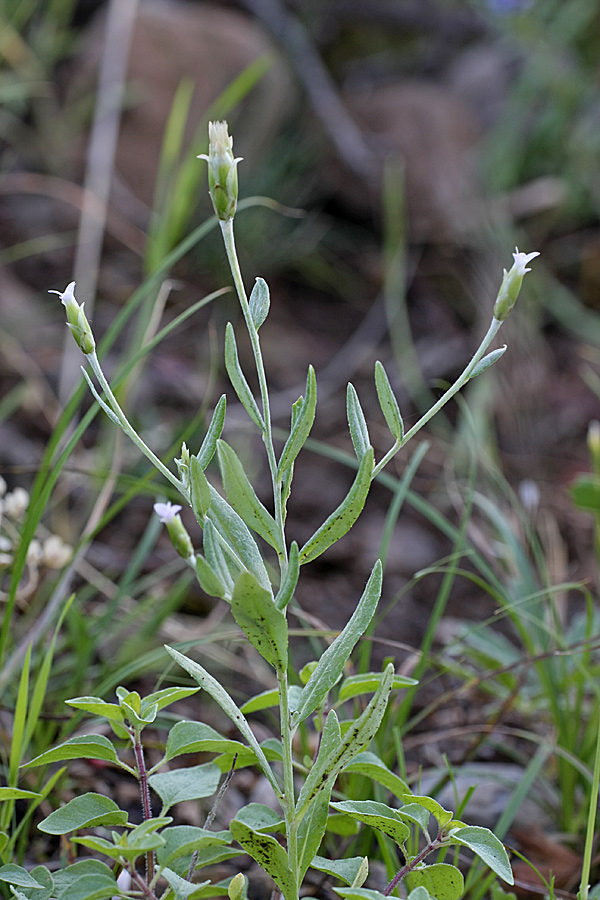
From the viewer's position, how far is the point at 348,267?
247 centimetres

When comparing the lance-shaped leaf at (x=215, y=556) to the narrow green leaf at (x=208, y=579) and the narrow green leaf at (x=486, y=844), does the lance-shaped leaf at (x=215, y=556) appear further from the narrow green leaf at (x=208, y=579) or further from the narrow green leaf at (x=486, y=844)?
the narrow green leaf at (x=486, y=844)

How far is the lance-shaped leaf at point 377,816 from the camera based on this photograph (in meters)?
0.51

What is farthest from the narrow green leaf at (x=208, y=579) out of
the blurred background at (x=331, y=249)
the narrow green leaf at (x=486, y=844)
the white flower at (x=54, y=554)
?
the blurred background at (x=331, y=249)

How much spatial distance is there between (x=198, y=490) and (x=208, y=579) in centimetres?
6

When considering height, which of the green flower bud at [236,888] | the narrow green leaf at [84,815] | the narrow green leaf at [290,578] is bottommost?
the green flower bud at [236,888]

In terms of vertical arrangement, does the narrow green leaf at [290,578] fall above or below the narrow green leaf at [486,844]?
above

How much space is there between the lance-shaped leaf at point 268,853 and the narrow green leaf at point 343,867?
0.07 feet

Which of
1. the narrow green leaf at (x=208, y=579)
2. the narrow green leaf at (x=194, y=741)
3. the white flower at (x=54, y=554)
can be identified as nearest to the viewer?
the narrow green leaf at (x=208, y=579)

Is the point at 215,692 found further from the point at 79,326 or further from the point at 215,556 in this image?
the point at 79,326

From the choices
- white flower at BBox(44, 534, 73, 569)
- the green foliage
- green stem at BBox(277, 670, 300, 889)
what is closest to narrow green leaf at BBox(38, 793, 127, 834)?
the green foliage

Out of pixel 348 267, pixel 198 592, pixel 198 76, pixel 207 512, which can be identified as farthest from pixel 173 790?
pixel 198 76

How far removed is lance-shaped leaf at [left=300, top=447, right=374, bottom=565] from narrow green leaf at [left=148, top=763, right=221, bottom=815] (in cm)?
18

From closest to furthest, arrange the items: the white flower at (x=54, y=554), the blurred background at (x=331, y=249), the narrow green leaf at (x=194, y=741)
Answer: the narrow green leaf at (x=194, y=741) → the white flower at (x=54, y=554) → the blurred background at (x=331, y=249)

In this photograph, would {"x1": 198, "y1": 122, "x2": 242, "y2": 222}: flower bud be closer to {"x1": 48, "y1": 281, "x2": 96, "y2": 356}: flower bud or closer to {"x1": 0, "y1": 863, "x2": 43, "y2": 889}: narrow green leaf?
{"x1": 48, "y1": 281, "x2": 96, "y2": 356}: flower bud
